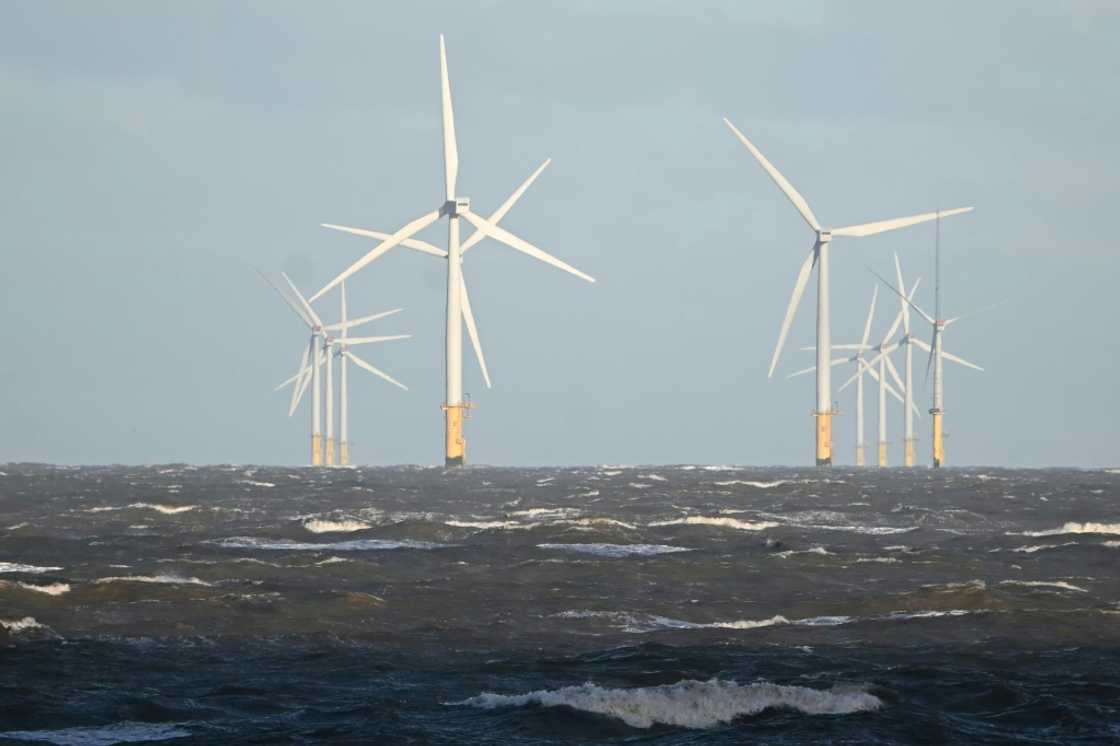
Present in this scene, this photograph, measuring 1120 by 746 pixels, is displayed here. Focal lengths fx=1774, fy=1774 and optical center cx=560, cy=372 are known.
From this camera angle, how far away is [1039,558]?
55844 millimetres

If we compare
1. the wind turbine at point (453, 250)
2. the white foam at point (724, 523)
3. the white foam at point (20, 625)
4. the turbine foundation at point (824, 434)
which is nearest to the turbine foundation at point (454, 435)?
the wind turbine at point (453, 250)

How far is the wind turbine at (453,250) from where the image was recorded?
140000mm

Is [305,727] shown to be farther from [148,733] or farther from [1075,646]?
[1075,646]

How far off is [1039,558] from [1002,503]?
133ft

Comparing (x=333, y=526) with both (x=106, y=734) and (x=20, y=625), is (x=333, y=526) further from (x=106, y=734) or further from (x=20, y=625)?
(x=106, y=734)

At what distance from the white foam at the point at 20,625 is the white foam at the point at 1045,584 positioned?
2392cm

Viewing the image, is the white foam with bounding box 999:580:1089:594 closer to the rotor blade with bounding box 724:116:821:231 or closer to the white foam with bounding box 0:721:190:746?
the white foam with bounding box 0:721:190:746

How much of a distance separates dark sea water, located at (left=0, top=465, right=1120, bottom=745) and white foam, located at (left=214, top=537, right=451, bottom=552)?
0.40 metres

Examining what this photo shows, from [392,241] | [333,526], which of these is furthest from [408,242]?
[333,526]

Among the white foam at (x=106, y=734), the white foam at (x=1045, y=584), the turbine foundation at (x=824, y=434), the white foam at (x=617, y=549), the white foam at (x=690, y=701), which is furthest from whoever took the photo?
the turbine foundation at (x=824, y=434)

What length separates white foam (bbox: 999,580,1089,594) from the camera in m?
45.5

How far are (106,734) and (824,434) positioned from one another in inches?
6823

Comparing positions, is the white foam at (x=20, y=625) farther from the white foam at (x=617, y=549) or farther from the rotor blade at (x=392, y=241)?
the rotor blade at (x=392, y=241)

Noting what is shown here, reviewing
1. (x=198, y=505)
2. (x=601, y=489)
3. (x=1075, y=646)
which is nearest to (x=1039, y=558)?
(x=1075, y=646)
